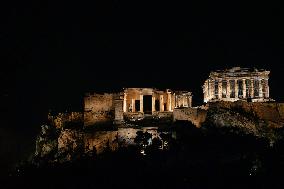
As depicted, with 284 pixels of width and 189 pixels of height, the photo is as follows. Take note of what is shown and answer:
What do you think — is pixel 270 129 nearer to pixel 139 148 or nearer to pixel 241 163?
pixel 241 163

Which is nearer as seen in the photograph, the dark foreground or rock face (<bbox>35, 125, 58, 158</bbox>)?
the dark foreground

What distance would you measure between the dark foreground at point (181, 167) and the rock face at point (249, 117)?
3.14m

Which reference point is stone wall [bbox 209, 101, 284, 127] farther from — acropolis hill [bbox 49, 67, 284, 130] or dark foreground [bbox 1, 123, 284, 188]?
dark foreground [bbox 1, 123, 284, 188]

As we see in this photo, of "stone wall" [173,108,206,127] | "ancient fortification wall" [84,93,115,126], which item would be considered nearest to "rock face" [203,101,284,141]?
"stone wall" [173,108,206,127]

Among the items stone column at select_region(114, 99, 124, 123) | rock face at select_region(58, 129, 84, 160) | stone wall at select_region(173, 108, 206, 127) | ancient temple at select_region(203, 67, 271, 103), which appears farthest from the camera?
ancient temple at select_region(203, 67, 271, 103)

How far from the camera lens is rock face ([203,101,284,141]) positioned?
166ft

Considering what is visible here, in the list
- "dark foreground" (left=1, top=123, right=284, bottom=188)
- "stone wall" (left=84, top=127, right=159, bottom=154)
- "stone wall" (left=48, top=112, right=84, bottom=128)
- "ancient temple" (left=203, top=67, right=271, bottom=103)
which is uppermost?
"ancient temple" (left=203, top=67, right=271, bottom=103)

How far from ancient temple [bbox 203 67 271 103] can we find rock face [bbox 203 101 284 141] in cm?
509

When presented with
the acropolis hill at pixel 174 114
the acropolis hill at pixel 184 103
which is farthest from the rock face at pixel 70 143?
the acropolis hill at pixel 184 103

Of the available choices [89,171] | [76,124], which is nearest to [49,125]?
[76,124]

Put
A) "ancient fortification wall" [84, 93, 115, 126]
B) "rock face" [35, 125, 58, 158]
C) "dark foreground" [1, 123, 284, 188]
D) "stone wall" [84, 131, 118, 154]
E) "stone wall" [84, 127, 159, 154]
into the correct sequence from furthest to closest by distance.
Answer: "ancient fortification wall" [84, 93, 115, 126], "rock face" [35, 125, 58, 158], "stone wall" [84, 131, 118, 154], "stone wall" [84, 127, 159, 154], "dark foreground" [1, 123, 284, 188]

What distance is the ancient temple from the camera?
60344 mm

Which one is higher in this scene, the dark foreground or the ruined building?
the ruined building

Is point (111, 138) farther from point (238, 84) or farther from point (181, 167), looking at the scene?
point (238, 84)
